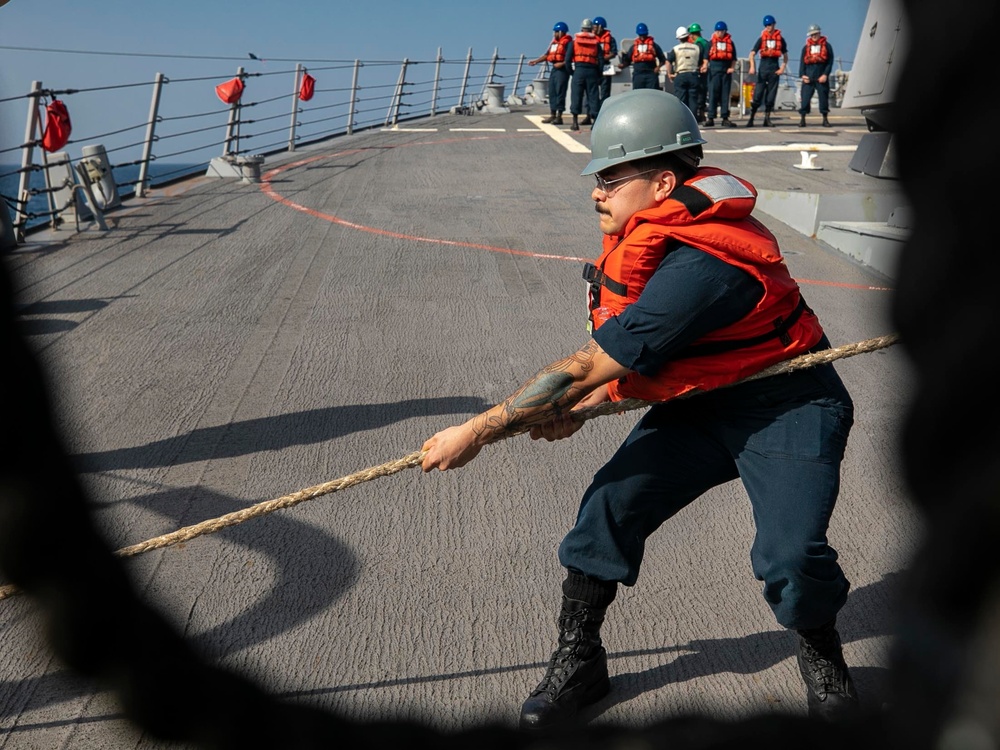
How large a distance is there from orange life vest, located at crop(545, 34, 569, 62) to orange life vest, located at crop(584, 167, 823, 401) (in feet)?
72.2

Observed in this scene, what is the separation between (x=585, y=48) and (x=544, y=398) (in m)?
21.6

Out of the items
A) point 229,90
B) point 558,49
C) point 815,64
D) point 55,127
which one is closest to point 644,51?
point 558,49

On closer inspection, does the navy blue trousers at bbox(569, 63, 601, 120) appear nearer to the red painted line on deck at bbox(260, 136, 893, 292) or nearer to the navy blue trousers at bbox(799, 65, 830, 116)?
the navy blue trousers at bbox(799, 65, 830, 116)

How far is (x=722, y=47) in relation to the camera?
2373 cm

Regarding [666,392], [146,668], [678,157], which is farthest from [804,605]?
[146,668]

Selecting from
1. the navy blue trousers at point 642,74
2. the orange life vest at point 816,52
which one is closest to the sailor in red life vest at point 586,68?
the navy blue trousers at point 642,74

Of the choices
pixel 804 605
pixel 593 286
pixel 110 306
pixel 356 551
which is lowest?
pixel 110 306

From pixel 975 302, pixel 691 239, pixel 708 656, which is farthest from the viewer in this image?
pixel 708 656

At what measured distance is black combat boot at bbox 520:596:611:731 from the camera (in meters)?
3.14

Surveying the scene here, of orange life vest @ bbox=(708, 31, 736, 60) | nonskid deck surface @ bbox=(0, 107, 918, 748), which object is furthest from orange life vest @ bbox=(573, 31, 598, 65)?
nonskid deck surface @ bbox=(0, 107, 918, 748)

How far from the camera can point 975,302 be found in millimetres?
409

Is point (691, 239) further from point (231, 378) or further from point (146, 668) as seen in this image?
point (231, 378)

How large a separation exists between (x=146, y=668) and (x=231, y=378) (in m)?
5.99

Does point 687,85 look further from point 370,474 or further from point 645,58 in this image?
point 370,474
